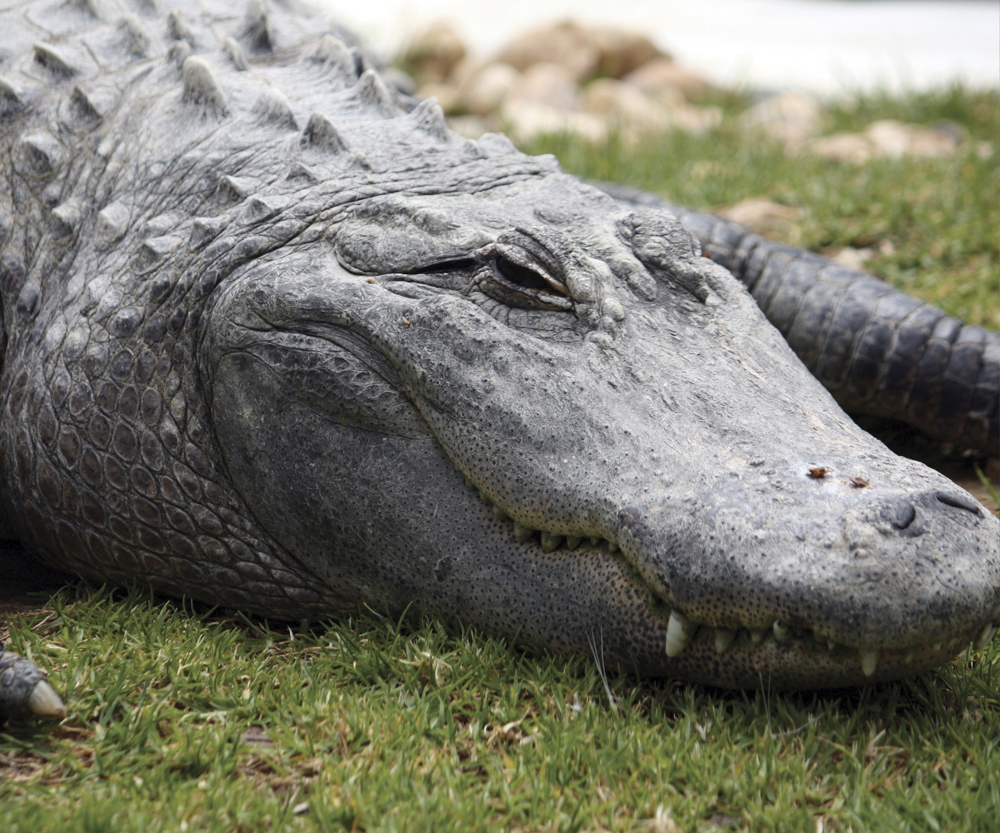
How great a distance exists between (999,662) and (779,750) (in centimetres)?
66

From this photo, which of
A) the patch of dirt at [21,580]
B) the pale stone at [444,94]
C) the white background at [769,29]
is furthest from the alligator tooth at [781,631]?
the white background at [769,29]

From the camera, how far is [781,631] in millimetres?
1832

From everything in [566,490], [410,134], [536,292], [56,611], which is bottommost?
[56,611]

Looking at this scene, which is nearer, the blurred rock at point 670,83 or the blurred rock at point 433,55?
the blurred rock at point 670,83

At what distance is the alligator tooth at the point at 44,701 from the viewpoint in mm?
1977

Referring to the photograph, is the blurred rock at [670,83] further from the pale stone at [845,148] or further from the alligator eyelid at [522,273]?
the alligator eyelid at [522,273]

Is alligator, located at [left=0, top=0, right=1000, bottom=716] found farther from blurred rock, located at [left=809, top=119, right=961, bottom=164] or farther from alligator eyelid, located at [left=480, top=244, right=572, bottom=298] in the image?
blurred rock, located at [left=809, top=119, right=961, bottom=164]

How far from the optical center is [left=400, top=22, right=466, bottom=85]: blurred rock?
1006cm

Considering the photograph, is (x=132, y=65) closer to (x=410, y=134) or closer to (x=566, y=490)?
(x=410, y=134)

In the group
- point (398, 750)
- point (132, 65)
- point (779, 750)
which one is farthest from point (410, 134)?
point (779, 750)

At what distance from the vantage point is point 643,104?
8.20 metres

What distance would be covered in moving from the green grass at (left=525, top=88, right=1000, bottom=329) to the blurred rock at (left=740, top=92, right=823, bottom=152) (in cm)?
27

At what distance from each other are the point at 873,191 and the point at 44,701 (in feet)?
15.0

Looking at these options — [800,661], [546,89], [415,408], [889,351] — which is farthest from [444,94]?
[800,661]
